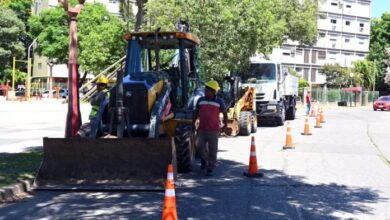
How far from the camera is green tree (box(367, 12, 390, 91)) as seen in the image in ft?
279

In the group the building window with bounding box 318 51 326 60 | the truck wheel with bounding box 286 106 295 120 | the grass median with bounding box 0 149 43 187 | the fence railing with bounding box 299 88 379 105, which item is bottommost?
the grass median with bounding box 0 149 43 187

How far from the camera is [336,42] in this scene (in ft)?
278

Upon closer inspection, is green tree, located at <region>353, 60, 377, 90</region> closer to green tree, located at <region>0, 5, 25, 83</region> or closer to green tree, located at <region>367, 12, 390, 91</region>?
green tree, located at <region>367, 12, 390, 91</region>

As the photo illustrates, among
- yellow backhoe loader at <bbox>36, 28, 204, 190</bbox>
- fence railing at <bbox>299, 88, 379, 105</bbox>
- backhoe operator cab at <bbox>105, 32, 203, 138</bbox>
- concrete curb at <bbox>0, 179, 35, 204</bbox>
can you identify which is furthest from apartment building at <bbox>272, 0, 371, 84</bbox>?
concrete curb at <bbox>0, 179, 35, 204</bbox>

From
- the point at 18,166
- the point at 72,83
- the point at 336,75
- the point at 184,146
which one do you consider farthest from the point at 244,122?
the point at 336,75

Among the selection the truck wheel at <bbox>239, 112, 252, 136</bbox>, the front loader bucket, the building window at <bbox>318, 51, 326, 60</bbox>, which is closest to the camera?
the front loader bucket

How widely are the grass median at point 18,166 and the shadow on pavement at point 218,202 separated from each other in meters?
0.83

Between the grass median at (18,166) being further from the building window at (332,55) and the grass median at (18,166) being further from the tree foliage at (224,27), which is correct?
the building window at (332,55)

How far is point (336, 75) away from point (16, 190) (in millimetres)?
73555

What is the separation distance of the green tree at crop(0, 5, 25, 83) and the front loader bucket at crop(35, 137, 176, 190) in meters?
56.9

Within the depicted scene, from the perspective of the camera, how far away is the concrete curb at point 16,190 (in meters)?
8.78

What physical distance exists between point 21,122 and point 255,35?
10715 mm

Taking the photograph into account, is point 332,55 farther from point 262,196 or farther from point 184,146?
point 262,196

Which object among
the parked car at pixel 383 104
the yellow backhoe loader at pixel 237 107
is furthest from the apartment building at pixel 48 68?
the yellow backhoe loader at pixel 237 107
